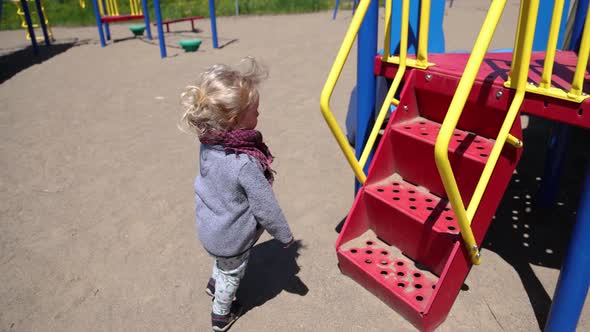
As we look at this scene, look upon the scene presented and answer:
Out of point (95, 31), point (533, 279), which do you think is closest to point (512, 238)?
point (533, 279)

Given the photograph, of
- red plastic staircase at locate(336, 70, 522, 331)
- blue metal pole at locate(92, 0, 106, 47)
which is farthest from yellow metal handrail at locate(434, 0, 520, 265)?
blue metal pole at locate(92, 0, 106, 47)

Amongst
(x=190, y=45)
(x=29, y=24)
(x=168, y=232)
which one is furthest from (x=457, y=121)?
(x=29, y=24)

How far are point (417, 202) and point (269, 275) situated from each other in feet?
2.72

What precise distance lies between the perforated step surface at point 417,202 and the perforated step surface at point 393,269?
0.25 m

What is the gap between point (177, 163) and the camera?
3.52 meters

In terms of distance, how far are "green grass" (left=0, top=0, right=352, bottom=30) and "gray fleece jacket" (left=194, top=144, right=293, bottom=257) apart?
1230 centimetres

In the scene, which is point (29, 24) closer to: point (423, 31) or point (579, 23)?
point (423, 31)

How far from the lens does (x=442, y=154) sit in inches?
52.8

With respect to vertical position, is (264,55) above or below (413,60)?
below

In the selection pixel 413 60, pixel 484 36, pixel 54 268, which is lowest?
pixel 54 268

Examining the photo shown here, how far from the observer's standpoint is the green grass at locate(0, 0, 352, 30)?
41.7ft

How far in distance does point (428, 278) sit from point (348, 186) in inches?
48.2

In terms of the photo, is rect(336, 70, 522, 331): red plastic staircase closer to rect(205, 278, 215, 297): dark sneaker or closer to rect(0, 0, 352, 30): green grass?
rect(205, 278, 215, 297): dark sneaker

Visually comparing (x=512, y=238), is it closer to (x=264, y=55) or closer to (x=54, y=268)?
(x=54, y=268)
